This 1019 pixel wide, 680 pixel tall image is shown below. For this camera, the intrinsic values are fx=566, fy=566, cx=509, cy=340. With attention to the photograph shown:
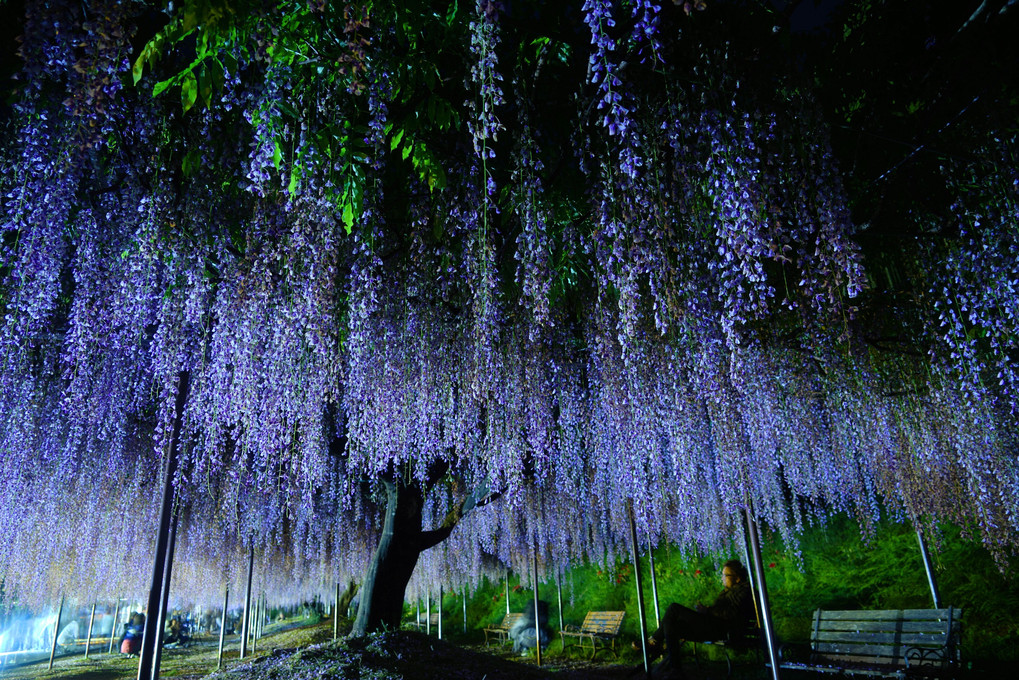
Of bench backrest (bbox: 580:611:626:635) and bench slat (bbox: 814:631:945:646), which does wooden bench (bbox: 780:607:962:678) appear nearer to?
bench slat (bbox: 814:631:945:646)

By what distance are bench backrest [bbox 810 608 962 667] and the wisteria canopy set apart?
155 cm

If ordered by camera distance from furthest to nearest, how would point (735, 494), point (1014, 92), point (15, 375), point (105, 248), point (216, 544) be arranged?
point (216, 544)
point (735, 494)
point (15, 375)
point (105, 248)
point (1014, 92)

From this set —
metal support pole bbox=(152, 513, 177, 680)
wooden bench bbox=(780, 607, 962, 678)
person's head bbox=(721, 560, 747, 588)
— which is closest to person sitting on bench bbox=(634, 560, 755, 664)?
person's head bbox=(721, 560, 747, 588)

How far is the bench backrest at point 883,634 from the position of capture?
5148 millimetres

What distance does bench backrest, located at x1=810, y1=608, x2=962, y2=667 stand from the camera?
515 cm

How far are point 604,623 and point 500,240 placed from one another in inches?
370

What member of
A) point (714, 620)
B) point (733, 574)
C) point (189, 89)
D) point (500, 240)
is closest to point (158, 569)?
point (189, 89)

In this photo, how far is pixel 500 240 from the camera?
Answer: 4309 millimetres

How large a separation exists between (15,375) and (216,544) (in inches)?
202

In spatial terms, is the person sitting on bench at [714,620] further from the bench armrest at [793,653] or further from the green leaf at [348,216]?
the green leaf at [348,216]

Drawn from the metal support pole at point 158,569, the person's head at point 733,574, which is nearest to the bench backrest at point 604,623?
the person's head at point 733,574

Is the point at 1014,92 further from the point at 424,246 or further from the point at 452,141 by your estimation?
the point at 424,246

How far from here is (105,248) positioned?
389 cm

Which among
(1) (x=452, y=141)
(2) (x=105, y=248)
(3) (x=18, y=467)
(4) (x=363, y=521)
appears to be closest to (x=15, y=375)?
(3) (x=18, y=467)
